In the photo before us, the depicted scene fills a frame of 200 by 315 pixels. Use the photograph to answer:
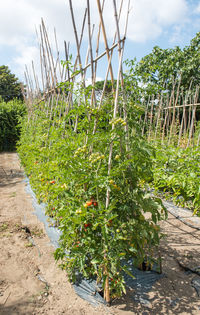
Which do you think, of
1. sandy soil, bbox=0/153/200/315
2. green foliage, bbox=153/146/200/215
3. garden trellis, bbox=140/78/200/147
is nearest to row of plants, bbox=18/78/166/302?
sandy soil, bbox=0/153/200/315

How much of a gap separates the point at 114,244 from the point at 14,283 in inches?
39.1

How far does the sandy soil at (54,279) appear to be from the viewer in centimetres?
162

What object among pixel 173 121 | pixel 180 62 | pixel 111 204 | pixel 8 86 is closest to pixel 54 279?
pixel 111 204

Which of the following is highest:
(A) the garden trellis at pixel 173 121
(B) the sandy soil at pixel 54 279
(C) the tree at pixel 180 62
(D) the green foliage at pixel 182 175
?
(C) the tree at pixel 180 62

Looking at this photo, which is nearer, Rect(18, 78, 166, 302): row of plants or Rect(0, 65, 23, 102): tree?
Rect(18, 78, 166, 302): row of plants

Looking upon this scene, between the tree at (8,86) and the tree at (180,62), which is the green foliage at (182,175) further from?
the tree at (8,86)

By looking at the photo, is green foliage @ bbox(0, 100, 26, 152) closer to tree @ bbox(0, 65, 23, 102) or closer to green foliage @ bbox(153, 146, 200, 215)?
green foliage @ bbox(153, 146, 200, 215)

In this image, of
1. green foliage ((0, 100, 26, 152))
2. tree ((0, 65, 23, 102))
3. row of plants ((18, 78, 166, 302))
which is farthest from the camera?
tree ((0, 65, 23, 102))

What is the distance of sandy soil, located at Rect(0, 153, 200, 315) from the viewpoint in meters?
1.62

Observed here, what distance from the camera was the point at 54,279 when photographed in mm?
1924

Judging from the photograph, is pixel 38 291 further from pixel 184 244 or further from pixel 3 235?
pixel 184 244

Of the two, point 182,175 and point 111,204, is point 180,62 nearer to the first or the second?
point 182,175

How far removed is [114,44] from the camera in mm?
1703

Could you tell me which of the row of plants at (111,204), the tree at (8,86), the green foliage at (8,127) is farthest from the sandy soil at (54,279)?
the tree at (8,86)
